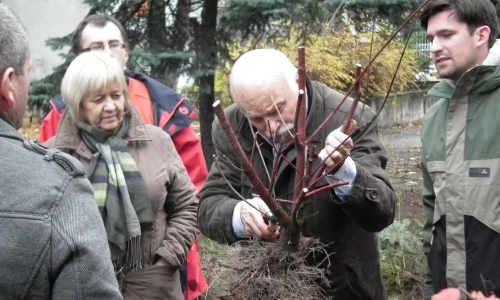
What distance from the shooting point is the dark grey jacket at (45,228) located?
5.64ft

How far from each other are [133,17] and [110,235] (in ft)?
13.6

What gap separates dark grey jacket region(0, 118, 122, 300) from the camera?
1.72 m

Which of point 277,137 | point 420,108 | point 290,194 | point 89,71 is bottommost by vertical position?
point 420,108

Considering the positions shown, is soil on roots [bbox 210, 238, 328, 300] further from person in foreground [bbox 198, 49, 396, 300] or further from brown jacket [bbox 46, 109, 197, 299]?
brown jacket [bbox 46, 109, 197, 299]

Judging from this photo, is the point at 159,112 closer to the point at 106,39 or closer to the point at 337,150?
the point at 106,39

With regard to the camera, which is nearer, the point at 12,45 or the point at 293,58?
the point at 12,45

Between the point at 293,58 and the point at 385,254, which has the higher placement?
the point at 293,58

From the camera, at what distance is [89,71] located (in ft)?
11.0

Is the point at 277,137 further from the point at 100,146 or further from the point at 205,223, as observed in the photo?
the point at 100,146

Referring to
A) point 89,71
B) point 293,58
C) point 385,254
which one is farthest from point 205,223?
point 293,58

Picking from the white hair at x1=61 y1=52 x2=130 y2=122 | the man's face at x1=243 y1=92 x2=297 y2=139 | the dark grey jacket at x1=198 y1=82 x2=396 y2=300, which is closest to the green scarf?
the white hair at x1=61 y1=52 x2=130 y2=122

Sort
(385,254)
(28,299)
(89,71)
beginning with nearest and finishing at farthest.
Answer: (28,299) < (89,71) < (385,254)

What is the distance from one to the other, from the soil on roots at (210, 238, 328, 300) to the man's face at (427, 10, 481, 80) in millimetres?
930

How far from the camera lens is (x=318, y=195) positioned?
9.39ft
